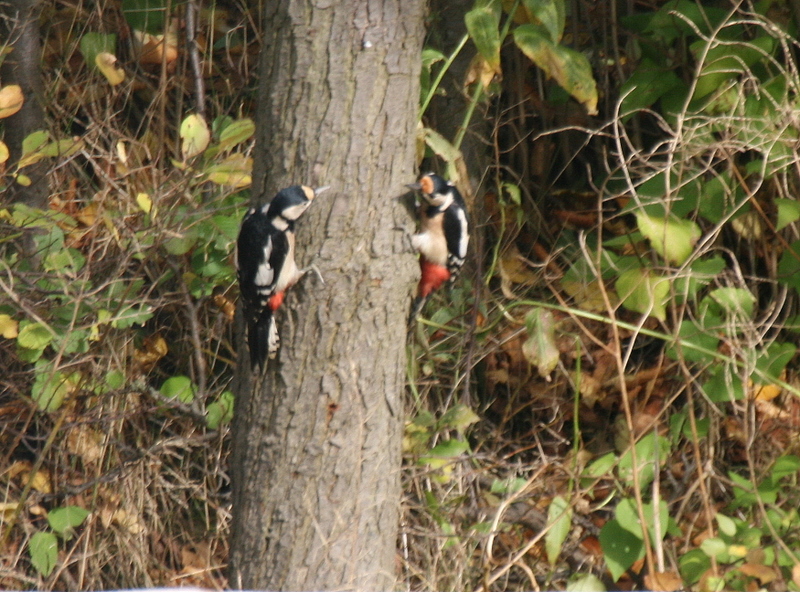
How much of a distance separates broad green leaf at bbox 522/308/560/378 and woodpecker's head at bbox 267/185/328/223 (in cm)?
90

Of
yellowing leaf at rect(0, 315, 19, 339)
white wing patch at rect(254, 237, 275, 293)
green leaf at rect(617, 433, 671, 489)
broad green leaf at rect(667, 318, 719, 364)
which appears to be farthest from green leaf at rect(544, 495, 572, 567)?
yellowing leaf at rect(0, 315, 19, 339)

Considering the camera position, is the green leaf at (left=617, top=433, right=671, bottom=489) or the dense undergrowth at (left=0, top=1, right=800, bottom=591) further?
the dense undergrowth at (left=0, top=1, right=800, bottom=591)

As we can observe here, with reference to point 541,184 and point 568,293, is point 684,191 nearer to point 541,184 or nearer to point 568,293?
point 568,293

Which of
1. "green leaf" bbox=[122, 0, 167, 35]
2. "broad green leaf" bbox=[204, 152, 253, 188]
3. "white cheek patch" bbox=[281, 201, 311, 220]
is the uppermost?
"green leaf" bbox=[122, 0, 167, 35]

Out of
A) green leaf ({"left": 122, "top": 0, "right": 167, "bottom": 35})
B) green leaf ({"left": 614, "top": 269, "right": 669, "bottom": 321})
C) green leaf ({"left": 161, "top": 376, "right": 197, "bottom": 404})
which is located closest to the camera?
green leaf ({"left": 614, "top": 269, "right": 669, "bottom": 321})

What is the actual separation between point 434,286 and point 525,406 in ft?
2.77

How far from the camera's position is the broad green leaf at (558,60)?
251 cm

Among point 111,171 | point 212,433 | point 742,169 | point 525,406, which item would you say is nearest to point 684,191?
point 742,169

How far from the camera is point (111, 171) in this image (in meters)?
3.67

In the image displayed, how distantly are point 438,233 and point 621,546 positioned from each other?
104 centimetres

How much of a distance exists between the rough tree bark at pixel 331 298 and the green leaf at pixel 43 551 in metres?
1.09

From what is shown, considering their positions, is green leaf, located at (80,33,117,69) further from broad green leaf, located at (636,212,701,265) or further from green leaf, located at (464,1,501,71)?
broad green leaf, located at (636,212,701,265)

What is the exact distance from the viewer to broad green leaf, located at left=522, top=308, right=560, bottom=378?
270cm

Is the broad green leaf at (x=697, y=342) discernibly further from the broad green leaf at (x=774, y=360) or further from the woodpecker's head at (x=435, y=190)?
the woodpecker's head at (x=435, y=190)
